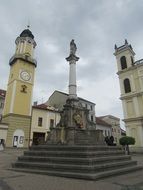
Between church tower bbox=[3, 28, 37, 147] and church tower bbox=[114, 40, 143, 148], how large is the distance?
19.0m

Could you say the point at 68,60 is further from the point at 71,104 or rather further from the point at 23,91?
the point at 23,91

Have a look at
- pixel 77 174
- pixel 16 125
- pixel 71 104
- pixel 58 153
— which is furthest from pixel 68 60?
pixel 16 125

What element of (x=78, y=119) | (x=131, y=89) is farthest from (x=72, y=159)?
(x=131, y=89)

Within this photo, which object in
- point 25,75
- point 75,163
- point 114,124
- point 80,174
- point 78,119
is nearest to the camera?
point 80,174

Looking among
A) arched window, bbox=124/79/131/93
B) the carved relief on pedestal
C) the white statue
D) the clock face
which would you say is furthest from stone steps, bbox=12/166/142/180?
the clock face

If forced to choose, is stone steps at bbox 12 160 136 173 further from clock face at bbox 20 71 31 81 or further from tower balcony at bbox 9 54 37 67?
tower balcony at bbox 9 54 37 67

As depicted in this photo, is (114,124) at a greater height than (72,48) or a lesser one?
lesser

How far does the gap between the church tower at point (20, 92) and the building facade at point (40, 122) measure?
1983 mm

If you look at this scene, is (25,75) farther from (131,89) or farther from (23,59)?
(131,89)

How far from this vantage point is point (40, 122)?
123ft

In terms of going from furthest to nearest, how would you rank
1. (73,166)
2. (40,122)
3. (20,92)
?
(40,122), (20,92), (73,166)

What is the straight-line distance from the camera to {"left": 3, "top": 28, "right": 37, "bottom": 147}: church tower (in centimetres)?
3192

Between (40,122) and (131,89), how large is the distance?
20.1m

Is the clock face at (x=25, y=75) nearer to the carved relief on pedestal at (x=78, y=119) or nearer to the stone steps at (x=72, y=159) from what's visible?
the carved relief on pedestal at (x=78, y=119)
